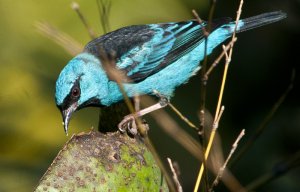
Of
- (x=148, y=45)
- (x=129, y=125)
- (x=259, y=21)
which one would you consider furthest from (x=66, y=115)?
(x=259, y=21)

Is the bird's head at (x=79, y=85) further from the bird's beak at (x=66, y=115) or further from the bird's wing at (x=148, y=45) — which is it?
the bird's wing at (x=148, y=45)

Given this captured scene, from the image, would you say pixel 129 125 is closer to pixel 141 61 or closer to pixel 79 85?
pixel 79 85

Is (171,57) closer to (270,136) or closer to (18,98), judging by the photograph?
(270,136)

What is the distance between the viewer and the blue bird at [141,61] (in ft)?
13.0

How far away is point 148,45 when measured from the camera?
4457mm

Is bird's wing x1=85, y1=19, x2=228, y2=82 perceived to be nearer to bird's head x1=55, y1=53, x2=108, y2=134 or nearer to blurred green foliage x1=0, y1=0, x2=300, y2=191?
bird's head x1=55, y1=53, x2=108, y2=134

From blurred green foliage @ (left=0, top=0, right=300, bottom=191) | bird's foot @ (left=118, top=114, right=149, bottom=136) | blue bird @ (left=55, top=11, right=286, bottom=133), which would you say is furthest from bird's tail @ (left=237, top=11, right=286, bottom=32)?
bird's foot @ (left=118, top=114, right=149, bottom=136)

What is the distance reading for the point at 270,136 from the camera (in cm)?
438

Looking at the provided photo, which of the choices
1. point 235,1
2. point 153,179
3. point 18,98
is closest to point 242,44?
point 235,1

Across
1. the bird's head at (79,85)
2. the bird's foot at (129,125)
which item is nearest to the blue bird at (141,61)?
the bird's head at (79,85)

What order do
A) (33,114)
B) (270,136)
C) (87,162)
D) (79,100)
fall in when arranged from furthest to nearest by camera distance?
(33,114)
(270,136)
(79,100)
(87,162)

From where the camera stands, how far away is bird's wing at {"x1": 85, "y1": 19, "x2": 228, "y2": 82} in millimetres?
4219

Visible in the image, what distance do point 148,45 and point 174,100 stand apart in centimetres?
62

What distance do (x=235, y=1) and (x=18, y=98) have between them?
6.39ft
